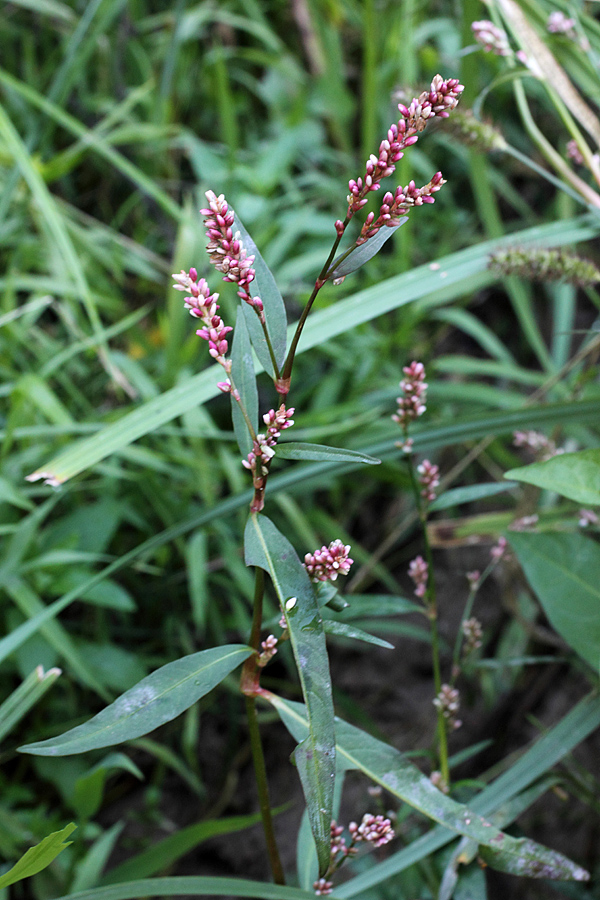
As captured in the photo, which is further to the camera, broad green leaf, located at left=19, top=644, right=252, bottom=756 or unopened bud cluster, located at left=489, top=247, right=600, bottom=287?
unopened bud cluster, located at left=489, top=247, right=600, bottom=287

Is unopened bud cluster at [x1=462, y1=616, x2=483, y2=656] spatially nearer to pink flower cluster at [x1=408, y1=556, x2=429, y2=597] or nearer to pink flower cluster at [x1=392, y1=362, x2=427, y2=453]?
pink flower cluster at [x1=408, y1=556, x2=429, y2=597]

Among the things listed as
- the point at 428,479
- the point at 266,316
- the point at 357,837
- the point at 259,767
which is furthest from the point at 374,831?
the point at 266,316

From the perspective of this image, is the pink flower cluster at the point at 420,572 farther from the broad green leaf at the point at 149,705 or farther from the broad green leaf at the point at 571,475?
the broad green leaf at the point at 149,705

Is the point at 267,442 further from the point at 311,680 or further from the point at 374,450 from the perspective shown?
the point at 374,450

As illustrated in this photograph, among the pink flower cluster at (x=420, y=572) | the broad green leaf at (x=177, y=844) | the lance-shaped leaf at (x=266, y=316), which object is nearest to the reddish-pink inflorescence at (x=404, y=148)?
the lance-shaped leaf at (x=266, y=316)

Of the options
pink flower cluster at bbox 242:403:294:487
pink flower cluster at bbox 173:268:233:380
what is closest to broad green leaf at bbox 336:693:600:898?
pink flower cluster at bbox 242:403:294:487

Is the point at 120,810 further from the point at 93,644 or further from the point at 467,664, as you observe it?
the point at 467,664

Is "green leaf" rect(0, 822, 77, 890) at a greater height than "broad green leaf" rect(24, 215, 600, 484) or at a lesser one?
lesser

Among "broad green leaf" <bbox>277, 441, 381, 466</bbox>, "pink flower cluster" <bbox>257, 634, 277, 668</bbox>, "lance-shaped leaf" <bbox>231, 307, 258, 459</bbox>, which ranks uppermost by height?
"lance-shaped leaf" <bbox>231, 307, 258, 459</bbox>
